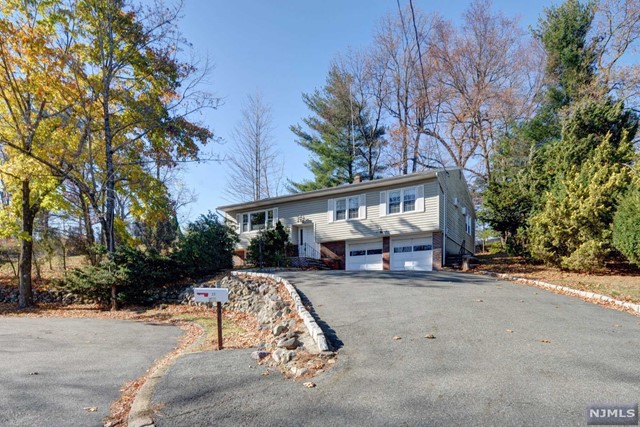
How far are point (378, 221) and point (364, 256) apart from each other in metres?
2.16

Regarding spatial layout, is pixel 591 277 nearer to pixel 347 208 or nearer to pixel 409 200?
pixel 409 200

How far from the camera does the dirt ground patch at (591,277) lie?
9462mm

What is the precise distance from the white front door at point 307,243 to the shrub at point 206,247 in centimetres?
Answer: 410

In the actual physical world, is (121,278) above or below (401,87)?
below

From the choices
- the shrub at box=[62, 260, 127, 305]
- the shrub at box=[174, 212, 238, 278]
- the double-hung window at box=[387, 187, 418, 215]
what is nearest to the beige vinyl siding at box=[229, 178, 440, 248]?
the double-hung window at box=[387, 187, 418, 215]

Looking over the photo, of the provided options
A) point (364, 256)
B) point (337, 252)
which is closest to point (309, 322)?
point (364, 256)

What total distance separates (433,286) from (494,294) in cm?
165

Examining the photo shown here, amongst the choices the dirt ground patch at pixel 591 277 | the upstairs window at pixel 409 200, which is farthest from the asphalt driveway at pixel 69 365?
the upstairs window at pixel 409 200

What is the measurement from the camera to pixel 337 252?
19547mm

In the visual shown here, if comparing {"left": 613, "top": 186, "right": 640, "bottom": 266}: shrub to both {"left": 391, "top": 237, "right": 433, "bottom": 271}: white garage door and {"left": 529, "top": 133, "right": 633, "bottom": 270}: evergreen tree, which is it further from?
{"left": 391, "top": 237, "right": 433, "bottom": 271}: white garage door

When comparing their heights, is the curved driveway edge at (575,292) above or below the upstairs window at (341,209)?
below

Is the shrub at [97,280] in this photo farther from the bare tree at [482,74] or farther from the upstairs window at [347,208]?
the bare tree at [482,74]

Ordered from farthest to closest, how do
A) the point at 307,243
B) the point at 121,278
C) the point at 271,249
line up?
the point at 307,243, the point at 271,249, the point at 121,278

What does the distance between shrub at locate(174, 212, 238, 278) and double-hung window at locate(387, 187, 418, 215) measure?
26.1ft
